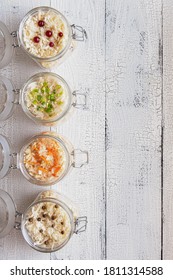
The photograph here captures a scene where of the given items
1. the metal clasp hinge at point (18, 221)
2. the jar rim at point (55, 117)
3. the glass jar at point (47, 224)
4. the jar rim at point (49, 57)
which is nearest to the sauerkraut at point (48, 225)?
the glass jar at point (47, 224)

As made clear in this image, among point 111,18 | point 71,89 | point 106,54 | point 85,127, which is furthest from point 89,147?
point 111,18

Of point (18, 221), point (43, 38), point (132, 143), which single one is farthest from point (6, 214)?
point (43, 38)

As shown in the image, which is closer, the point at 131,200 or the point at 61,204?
the point at 61,204

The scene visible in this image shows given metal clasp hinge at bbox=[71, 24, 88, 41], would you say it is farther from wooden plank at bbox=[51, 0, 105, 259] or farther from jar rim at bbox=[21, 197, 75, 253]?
jar rim at bbox=[21, 197, 75, 253]

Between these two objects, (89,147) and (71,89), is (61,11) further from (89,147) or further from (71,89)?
(89,147)

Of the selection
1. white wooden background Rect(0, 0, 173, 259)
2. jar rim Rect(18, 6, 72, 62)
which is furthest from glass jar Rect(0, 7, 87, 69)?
white wooden background Rect(0, 0, 173, 259)

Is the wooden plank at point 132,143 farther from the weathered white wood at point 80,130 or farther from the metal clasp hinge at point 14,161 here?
the metal clasp hinge at point 14,161
